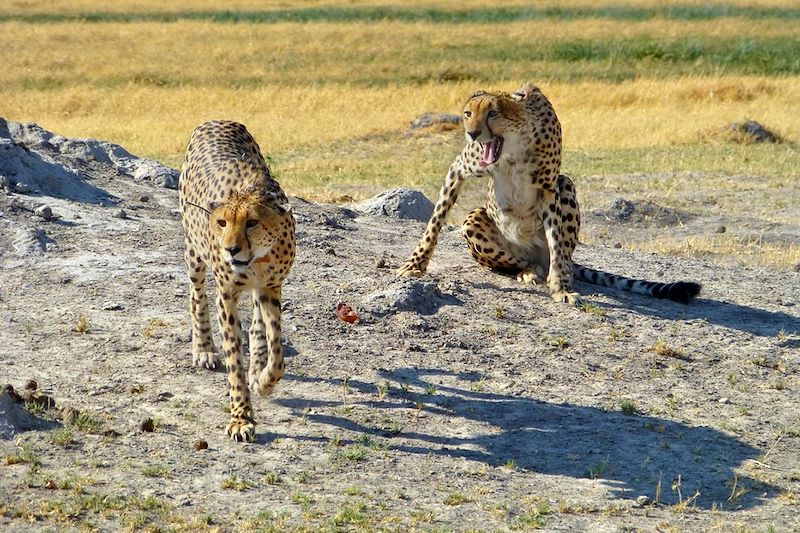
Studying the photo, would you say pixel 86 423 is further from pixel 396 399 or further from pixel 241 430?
pixel 396 399

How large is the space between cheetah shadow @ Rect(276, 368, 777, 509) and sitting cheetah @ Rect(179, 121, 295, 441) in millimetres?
345

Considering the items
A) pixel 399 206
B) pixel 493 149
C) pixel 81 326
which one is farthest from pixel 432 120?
pixel 81 326

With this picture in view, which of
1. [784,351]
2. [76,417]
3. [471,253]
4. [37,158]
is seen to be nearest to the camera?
[76,417]

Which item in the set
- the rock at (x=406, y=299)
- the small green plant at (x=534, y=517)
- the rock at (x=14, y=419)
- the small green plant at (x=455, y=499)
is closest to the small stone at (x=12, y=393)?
the rock at (x=14, y=419)

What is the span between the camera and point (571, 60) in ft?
113

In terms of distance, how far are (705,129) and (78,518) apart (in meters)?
16.7

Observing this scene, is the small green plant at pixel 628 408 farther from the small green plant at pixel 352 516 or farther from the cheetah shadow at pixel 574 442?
the small green plant at pixel 352 516

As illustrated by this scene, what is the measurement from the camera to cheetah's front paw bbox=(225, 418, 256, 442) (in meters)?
6.41

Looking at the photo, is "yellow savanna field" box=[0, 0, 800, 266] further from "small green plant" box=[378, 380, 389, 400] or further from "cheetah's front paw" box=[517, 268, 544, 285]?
"small green plant" box=[378, 380, 389, 400]

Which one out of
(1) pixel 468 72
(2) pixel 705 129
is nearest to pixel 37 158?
(2) pixel 705 129

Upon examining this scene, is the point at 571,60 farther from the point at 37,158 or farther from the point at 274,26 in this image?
the point at 37,158

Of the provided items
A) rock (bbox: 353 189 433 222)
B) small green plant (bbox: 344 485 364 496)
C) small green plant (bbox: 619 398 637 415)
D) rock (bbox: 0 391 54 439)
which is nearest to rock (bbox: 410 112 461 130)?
rock (bbox: 353 189 433 222)

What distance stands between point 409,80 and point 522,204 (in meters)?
21.8

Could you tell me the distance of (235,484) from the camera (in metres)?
5.88
